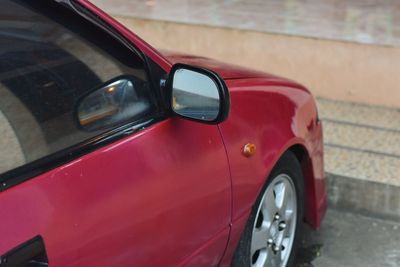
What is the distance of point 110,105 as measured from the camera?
7.11 ft

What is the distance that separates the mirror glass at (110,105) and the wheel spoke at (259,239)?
96 centimetres

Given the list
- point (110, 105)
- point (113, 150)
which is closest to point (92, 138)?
point (113, 150)

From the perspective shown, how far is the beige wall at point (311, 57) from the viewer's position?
16.9 feet

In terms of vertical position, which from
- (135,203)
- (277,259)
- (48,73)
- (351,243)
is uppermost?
(48,73)

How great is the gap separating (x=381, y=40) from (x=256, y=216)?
9.85ft

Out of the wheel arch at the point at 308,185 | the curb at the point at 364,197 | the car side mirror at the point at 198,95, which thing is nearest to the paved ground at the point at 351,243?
the curb at the point at 364,197

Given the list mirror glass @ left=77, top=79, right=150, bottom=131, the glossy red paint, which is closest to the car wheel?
the glossy red paint

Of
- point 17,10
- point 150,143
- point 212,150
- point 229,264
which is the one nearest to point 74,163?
point 150,143

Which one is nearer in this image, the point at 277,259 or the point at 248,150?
the point at 248,150

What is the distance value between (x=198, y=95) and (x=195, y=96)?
11 mm

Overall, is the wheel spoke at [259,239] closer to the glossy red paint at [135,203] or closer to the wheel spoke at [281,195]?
the wheel spoke at [281,195]

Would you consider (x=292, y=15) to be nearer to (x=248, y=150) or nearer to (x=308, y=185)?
(x=308, y=185)

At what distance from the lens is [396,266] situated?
3.55 meters

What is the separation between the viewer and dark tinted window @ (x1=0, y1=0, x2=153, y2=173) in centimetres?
187
